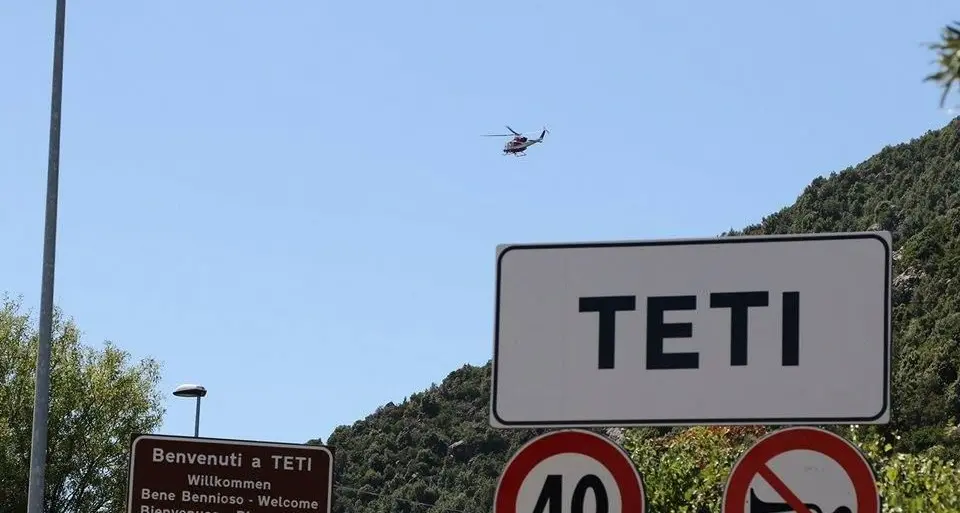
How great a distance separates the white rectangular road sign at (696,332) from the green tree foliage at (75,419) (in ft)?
138

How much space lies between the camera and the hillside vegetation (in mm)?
71625

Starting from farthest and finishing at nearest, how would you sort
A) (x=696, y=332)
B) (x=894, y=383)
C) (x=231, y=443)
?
(x=894, y=383) < (x=231, y=443) < (x=696, y=332)

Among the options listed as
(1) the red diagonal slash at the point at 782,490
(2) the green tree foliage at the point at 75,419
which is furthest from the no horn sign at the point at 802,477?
(2) the green tree foliage at the point at 75,419

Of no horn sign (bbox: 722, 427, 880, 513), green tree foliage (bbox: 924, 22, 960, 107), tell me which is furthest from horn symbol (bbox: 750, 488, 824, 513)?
green tree foliage (bbox: 924, 22, 960, 107)

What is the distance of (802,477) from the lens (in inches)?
211

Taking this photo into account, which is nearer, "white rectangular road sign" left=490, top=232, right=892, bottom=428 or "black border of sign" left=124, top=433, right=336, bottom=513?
"white rectangular road sign" left=490, top=232, right=892, bottom=428

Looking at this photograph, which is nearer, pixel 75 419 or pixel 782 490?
pixel 782 490

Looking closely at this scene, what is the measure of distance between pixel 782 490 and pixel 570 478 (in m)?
0.63

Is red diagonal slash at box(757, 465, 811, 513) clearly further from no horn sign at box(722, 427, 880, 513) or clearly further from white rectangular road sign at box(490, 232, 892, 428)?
white rectangular road sign at box(490, 232, 892, 428)

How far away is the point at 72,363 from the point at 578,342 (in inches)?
1750

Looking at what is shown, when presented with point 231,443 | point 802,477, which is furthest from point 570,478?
point 231,443

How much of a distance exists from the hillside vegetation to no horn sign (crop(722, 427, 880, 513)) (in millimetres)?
45019

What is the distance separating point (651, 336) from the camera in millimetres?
5648

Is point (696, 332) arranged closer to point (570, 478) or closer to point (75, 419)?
point (570, 478)
